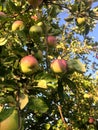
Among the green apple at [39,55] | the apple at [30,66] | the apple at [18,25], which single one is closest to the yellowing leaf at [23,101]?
the apple at [30,66]

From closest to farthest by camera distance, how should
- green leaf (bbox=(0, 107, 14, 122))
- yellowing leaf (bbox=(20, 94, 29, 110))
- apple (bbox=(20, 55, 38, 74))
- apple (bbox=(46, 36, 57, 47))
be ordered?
green leaf (bbox=(0, 107, 14, 122)) < yellowing leaf (bbox=(20, 94, 29, 110)) < apple (bbox=(20, 55, 38, 74)) < apple (bbox=(46, 36, 57, 47))

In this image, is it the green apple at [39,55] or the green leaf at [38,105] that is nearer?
the green leaf at [38,105]

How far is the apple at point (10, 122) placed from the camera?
1.47 m

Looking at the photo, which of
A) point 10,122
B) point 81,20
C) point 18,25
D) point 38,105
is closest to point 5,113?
point 10,122

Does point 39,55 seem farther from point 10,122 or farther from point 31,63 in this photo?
point 10,122

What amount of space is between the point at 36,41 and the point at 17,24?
0.15m

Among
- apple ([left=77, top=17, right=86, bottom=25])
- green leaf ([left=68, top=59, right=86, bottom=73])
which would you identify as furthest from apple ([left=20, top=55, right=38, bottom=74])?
apple ([left=77, top=17, right=86, bottom=25])

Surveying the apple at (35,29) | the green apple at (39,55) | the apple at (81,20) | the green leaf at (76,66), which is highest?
the apple at (35,29)

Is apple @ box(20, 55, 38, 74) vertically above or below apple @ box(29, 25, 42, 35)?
below

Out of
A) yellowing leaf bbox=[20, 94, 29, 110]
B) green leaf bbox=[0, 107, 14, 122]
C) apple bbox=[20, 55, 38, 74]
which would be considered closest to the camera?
green leaf bbox=[0, 107, 14, 122]

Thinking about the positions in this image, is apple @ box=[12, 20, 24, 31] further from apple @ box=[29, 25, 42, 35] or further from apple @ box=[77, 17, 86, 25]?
apple @ box=[77, 17, 86, 25]

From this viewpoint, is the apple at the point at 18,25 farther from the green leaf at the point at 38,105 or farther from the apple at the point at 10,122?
the apple at the point at 10,122

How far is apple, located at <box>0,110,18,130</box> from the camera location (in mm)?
1469

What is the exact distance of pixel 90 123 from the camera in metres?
5.49
